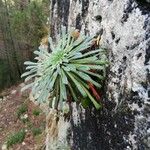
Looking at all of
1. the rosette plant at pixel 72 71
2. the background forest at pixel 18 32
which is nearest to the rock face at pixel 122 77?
the rosette plant at pixel 72 71

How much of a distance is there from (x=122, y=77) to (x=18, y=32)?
12262 millimetres

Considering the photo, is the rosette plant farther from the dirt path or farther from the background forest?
the background forest

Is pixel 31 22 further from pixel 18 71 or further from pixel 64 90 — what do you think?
pixel 64 90

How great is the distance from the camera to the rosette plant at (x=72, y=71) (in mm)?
4434

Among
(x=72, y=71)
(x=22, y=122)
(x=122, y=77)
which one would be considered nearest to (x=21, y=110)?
(x=22, y=122)

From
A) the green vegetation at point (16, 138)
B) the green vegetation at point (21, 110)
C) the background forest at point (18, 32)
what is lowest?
the green vegetation at point (16, 138)

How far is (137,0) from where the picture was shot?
4.12 meters

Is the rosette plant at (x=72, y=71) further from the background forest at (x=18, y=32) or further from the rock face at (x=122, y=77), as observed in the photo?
the background forest at (x=18, y=32)

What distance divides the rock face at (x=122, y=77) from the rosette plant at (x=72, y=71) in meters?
0.14

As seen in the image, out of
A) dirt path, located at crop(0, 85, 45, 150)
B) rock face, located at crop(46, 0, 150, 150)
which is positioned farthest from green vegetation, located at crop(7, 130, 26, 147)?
rock face, located at crop(46, 0, 150, 150)

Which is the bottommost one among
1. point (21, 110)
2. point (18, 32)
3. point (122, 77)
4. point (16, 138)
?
point (16, 138)

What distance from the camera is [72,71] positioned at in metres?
4.46

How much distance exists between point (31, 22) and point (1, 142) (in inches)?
187

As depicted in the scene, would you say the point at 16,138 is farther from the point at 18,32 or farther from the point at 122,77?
the point at 122,77
